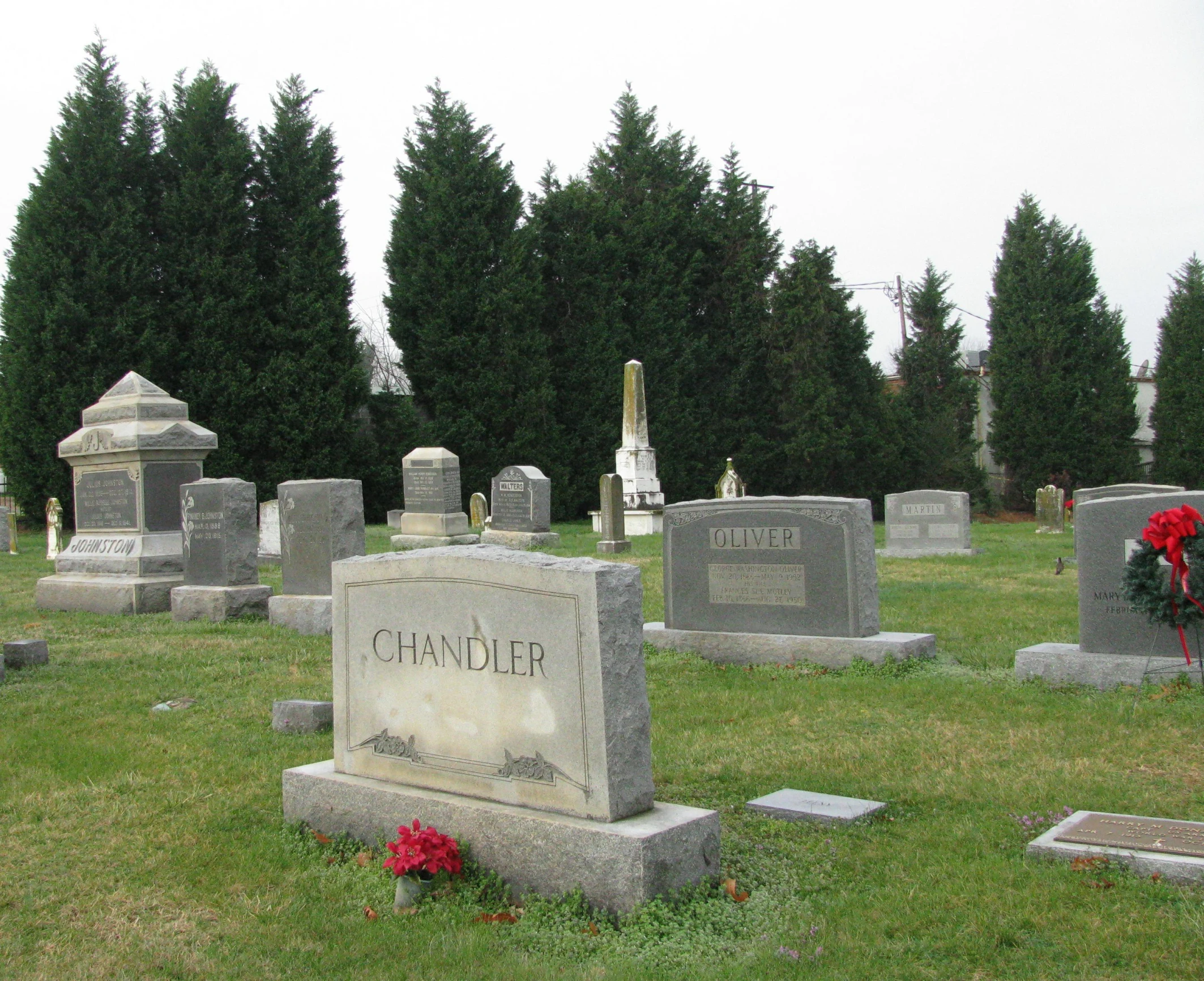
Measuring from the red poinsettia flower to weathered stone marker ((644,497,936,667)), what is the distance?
4.34 metres

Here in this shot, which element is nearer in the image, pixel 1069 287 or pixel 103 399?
pixel 103 399

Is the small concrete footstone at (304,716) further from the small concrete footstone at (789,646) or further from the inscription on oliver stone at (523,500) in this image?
the inscription on oliver stone at (523,500)

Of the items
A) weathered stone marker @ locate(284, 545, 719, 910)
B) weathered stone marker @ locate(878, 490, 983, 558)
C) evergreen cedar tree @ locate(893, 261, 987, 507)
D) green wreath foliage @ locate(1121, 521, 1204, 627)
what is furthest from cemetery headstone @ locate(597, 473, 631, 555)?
evergreen cedar tree @ locate(893, 261, 987, 507)

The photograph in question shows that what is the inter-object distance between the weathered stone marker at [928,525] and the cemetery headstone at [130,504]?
32.9ft

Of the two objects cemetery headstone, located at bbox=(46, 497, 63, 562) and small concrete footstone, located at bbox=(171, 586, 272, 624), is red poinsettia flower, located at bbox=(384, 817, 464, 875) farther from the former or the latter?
cemetery headstone, located at bbox=(46, 497, 63, 562)

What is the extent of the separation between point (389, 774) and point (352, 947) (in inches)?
36.5

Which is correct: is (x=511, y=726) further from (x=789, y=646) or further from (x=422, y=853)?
(x=789, y=646)

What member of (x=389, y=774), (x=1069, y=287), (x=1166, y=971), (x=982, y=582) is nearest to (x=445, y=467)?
(x=982, y=582)

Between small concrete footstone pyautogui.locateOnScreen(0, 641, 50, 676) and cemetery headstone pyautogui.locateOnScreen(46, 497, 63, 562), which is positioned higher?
cemetery headstone pyautogui.locateOnScreen(46, 497, 63, 562)

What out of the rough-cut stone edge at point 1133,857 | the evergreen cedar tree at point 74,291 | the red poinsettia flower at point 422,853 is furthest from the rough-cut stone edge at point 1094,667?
the evergreen cedar tree at point 74,291

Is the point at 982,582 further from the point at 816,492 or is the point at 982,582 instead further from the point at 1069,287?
the point at 1069,287

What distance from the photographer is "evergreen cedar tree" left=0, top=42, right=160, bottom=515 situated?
74.7 feet

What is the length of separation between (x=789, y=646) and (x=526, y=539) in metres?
11.8

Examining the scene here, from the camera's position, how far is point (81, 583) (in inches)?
441
